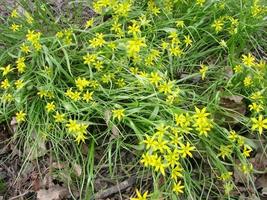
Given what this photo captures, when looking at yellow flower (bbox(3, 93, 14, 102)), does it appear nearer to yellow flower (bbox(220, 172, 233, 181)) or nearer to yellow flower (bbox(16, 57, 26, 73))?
yellow flower (bbox(16, 57, 26, 73))

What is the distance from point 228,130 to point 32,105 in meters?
1.22

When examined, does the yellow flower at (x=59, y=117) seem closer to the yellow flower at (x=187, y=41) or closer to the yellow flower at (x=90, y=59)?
the yellow flower at (x=90, y=59)

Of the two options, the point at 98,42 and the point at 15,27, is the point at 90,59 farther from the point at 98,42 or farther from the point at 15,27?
the point at 15,27

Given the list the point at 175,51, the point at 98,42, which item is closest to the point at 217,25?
the point at 175,51

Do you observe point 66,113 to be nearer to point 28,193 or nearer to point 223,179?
point 28,193

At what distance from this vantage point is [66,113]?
9.02ft

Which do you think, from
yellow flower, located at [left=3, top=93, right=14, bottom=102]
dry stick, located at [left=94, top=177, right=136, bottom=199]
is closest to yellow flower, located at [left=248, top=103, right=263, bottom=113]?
dry stick, located at [left=94, top=177, right=136, bottom=199]

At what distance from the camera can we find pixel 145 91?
284 centimetres

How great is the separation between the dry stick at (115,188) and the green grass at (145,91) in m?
0.04

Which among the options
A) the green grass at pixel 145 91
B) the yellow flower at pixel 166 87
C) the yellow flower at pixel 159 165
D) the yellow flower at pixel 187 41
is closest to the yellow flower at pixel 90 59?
the green grass at pixel 145 91

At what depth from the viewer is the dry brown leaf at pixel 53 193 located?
2.65 metres

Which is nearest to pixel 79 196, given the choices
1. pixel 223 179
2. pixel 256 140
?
pixel 223 179

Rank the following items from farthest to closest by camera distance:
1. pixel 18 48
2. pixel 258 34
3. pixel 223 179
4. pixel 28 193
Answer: pixel 258 34, pixel 18 48, pixel 28 193, pixel 223 179

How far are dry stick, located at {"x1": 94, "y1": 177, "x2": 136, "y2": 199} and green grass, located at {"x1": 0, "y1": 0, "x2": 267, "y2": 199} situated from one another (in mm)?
42
